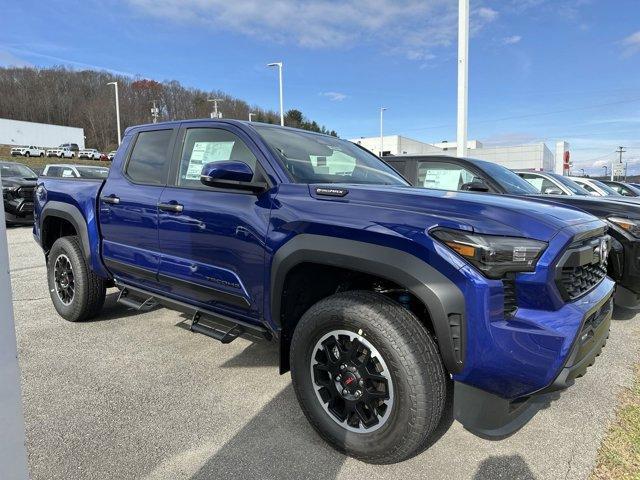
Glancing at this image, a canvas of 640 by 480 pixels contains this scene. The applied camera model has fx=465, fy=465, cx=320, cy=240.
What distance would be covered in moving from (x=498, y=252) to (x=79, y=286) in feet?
12.8

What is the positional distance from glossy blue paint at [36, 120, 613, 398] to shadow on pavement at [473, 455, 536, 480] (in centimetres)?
58

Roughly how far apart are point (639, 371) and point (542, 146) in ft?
135

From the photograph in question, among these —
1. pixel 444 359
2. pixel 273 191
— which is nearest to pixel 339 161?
pixel 273 191

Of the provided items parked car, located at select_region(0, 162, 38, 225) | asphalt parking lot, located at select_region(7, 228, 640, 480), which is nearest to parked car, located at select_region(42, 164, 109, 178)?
parked car, located at select_region(0, 162, 38, 225)

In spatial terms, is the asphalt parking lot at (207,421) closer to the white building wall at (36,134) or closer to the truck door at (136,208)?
the truck door at (136,208)

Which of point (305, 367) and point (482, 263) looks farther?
point (305, 367)

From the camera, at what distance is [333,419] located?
255cm

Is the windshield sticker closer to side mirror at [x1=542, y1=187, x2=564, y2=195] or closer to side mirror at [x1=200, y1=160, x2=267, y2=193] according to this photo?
side mirror at [x1=200, y1=160, x2=267, y2=193]

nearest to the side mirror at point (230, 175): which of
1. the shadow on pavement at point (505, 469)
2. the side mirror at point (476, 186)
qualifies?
the shadow on pavement at point (505, 469)

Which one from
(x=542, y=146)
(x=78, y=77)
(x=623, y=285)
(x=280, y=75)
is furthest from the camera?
(x=78, y=77)

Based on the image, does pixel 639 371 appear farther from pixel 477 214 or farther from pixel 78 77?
pixel 78 77

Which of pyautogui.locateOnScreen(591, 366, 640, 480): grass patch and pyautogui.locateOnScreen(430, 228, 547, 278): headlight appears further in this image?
pyautogui.locateOnScreen(591, 366, 640, 480): grass patch

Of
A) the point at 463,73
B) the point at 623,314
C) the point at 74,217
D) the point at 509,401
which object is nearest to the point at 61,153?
the point at 463,73

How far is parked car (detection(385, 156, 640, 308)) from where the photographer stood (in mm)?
4492
